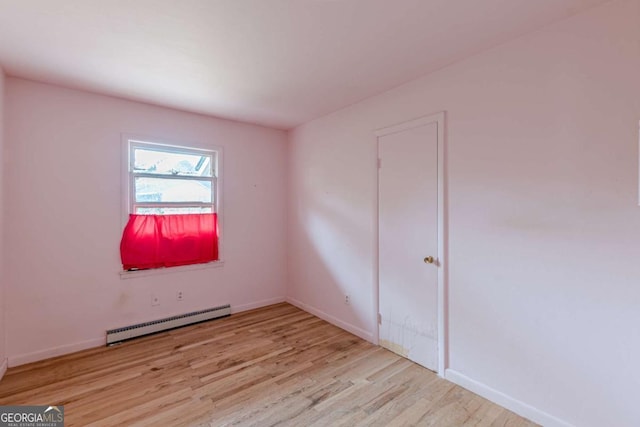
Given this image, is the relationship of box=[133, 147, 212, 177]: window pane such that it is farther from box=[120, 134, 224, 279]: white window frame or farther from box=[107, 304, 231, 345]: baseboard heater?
box=[107, 304, 231, 345]: baseboard heater

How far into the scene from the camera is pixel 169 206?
3.38m

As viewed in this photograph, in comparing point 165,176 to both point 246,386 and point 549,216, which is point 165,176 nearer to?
point 246,386

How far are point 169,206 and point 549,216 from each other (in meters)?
3.62

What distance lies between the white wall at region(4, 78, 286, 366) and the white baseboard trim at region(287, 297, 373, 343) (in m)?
1.11

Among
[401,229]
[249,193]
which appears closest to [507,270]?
[401,229]

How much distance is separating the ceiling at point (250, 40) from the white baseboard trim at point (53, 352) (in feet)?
8.28

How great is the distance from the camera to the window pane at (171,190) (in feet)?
10.6

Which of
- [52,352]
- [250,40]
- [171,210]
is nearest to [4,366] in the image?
[52,352]

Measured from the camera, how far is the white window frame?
10.1ft

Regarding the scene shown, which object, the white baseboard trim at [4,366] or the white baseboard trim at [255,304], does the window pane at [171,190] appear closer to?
the white baseboard trim at [255,304]

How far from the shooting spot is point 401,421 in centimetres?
190

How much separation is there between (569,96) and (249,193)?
135 inches

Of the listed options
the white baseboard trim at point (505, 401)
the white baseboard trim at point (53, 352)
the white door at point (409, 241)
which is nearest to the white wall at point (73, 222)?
the white baseboard trim at point (53, 352)

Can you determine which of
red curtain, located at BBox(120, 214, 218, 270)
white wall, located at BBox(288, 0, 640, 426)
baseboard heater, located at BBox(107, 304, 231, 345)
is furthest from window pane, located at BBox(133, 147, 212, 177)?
white wall, located at BBox(288, 0, 640, 426)
